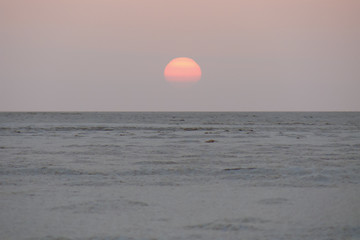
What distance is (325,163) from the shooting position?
1084cm

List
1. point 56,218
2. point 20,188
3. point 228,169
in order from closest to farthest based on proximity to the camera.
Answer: point 56,218 < point 20,188 < point 228,169

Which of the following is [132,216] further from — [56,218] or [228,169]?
[228,169]

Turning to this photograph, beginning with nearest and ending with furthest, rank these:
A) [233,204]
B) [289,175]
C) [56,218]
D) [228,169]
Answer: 1. [56,218]
2. [233,204]
3. [289,175]
4. [228,169]

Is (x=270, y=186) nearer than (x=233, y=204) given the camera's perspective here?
No

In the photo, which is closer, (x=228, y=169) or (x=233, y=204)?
(x=233, y=204)

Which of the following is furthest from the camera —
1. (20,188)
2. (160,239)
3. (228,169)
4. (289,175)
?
(228,169)

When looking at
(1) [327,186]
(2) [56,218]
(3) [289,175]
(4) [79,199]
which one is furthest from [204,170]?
(2) [56,218]

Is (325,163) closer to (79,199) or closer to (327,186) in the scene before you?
(327,186)

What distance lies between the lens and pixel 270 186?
304 inches

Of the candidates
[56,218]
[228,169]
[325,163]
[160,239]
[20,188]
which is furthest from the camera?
[325,163]

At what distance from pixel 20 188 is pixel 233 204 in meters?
4.04

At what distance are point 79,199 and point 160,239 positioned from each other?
2.41 m

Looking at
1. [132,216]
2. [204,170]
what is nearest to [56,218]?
[132,216]

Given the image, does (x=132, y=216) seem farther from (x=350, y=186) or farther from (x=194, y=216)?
(x=350, y=186)
